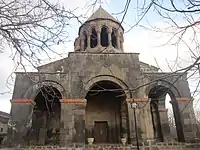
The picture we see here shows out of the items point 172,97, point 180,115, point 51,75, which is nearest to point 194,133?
Result: point 180,115

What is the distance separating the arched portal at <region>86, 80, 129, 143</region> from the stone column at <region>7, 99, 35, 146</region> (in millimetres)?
4371

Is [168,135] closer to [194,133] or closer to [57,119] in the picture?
[194,133]

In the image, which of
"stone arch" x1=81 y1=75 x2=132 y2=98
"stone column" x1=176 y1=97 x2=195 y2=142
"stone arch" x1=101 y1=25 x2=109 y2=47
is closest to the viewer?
"stone column" x1=176 y1=97 x2=195 y2=142

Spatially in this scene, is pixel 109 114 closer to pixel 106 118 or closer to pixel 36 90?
pixel 106 118

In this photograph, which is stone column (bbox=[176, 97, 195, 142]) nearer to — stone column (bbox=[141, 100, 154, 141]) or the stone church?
the stone church

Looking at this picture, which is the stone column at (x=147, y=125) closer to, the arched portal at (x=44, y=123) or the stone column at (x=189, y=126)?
the stone column at (x=189, y=126)

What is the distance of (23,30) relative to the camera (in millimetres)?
3986

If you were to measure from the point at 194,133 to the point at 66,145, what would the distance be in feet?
23.4

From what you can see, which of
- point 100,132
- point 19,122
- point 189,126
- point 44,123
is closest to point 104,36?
point 100,132

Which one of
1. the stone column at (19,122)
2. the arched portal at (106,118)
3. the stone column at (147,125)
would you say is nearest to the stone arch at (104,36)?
the arched portal at (106,118)

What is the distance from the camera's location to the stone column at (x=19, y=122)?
1209cm

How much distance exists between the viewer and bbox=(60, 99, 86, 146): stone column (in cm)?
1221

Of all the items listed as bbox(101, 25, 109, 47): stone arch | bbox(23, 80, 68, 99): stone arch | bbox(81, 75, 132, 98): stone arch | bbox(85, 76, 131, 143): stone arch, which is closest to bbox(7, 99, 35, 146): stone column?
bbox(23, 80, 68, 99): stone arch

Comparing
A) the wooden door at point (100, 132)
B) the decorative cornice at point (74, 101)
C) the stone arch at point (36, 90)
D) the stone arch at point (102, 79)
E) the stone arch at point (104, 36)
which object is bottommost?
the wooden door at point (100, 132)
